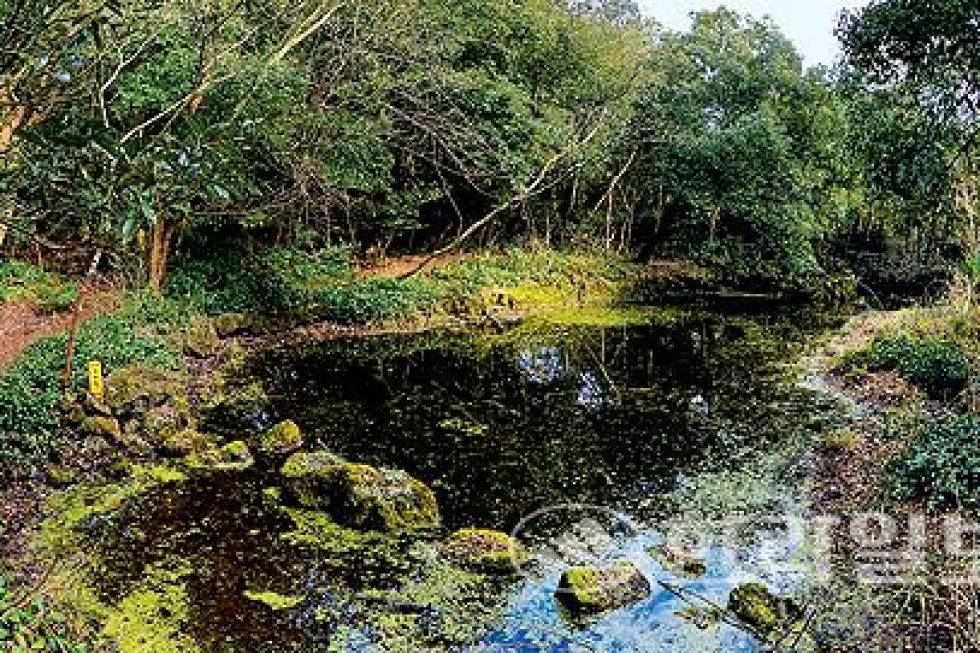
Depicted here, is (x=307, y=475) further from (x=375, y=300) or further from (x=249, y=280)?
(x=375, y=300)

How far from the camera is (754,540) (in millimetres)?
10523

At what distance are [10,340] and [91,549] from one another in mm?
8639

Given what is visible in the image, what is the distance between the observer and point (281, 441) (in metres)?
13.3

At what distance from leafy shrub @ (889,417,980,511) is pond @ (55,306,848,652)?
1328 millimetres

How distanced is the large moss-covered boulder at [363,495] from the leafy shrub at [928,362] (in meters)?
8.38

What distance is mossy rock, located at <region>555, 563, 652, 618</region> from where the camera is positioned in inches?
347

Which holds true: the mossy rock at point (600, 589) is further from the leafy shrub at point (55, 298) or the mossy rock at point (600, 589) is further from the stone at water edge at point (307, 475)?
the leafy shrub at point (55, 298)

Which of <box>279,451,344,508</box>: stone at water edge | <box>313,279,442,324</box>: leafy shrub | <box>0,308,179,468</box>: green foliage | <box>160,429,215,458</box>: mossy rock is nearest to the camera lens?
<box>279,451,344,508</box>: stone at water edge

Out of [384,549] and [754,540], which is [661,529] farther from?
[384,549]

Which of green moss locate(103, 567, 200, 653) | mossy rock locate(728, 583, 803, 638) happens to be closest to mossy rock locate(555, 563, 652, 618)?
mossy rock locate(728, 583, 803, 638)

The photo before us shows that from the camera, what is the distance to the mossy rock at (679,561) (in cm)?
974

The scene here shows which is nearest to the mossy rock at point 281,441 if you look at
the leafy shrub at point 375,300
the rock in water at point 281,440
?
the rock in water at point 281,440

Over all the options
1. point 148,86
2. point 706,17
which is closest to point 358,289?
point 148,86

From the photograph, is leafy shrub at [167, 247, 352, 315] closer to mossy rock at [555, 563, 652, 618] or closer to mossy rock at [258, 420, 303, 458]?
mossy rock at [258, 420, 303, 458]
